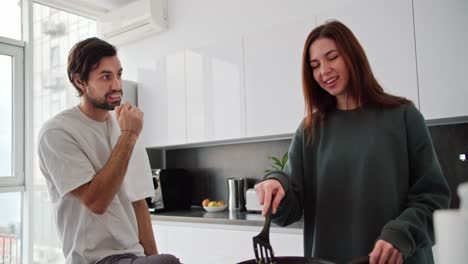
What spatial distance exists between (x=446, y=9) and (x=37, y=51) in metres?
3.22

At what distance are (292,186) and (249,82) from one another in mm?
1811

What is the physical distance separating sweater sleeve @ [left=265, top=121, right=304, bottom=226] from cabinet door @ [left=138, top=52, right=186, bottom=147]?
214 cm

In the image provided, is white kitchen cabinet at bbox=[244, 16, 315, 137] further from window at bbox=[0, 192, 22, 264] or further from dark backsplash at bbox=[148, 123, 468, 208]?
window at bbox=[0, 192, 22, 264]

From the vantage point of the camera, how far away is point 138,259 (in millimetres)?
1139

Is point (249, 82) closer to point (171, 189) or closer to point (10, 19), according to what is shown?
point (171, 189)

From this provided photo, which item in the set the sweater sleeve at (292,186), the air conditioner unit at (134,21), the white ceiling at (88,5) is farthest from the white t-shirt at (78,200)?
the white ceiling at (88,5)

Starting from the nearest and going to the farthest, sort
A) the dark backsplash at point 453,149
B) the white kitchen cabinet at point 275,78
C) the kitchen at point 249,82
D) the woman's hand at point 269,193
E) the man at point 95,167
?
the woman's hand at point 269,193
the man at point 95,167
the kitchen at point 249,82
the dark backsplash at point 453,149
the white kitchen cabinet at point 275,78

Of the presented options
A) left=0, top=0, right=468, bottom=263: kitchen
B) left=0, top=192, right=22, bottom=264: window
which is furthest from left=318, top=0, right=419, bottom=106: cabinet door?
left=0, top=192, right=22, bottom=264: window

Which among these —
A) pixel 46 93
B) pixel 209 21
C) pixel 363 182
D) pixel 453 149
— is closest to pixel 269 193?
pixel 363 182

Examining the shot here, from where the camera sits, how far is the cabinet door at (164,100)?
3287mm

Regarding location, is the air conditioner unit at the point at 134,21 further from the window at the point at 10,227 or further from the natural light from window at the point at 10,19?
A: the window at the point at 10,227

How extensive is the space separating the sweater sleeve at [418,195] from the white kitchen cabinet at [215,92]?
1.88 metres

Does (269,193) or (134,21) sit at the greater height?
(134,21)

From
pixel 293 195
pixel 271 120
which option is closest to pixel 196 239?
pixel 271 120
